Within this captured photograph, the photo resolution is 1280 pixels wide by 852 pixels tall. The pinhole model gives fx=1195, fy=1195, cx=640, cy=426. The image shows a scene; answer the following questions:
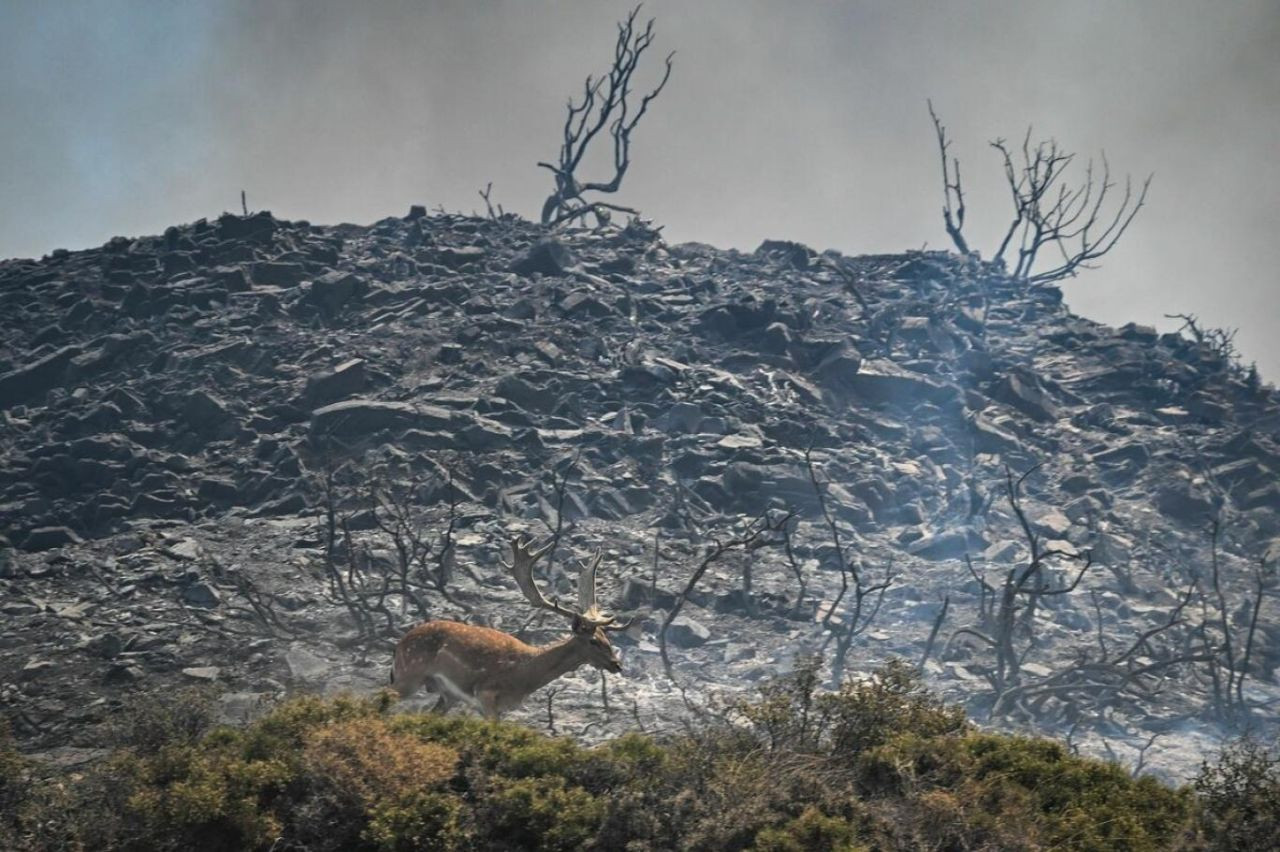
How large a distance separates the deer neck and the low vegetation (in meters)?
3.08

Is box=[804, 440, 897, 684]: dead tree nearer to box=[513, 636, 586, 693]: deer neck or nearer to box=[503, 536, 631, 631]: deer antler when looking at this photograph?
box=[503, 536, 631, 631]: deer antler

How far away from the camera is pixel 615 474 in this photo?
39844 mm

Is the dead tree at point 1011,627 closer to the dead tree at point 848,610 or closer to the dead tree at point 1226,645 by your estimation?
the dead tree at point 848,610

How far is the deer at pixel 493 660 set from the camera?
13.5 metres

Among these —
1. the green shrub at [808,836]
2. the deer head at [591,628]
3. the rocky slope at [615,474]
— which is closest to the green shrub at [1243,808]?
the green shrub at [808,836]

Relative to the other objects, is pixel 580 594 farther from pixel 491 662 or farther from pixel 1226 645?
pixel 1226 645

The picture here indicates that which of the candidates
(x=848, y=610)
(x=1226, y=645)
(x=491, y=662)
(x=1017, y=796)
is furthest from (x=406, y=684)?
(x=1226, y=645)

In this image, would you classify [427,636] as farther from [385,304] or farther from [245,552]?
[385,304]

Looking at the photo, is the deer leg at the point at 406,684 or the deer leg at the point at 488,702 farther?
the deer leg at the point at 406,684

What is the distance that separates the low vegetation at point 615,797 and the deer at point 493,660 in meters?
3.12

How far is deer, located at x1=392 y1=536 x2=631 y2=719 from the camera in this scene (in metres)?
13.5

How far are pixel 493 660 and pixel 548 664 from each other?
67 centimetres

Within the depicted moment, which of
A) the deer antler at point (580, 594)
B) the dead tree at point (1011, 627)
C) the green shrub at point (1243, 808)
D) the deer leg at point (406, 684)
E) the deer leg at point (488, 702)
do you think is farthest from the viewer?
the dead tree at point (1011, 627)

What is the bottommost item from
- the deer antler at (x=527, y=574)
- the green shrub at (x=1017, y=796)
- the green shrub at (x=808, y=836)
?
the green shrub at (x=808, y=836)
